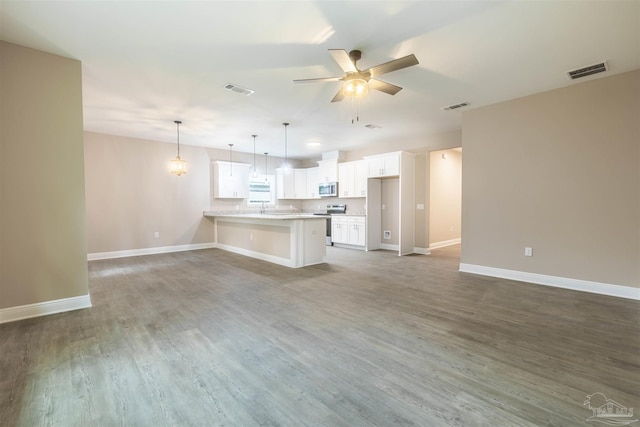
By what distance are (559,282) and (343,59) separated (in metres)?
4.28

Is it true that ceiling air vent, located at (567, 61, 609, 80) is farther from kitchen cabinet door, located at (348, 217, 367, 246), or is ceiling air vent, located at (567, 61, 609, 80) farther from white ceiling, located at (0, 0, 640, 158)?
kitchen cabinet door, located at (348, 217, 367, 246)

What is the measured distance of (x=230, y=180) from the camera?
8.01 metres

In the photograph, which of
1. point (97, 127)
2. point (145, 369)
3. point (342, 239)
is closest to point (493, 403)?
point (145, 369)

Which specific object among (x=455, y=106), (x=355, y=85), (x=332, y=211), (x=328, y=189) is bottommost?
(x=332, y=211)

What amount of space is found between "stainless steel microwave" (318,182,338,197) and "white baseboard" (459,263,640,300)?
4.19 meters

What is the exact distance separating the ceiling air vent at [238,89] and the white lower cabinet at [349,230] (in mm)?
4418

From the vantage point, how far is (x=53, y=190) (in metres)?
3.07

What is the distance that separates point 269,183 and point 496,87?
22.2 feet

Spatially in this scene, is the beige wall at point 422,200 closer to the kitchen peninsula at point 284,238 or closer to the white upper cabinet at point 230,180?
the kitchen peninsula at point 284,238

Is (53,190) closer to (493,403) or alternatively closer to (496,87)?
(493,403)
